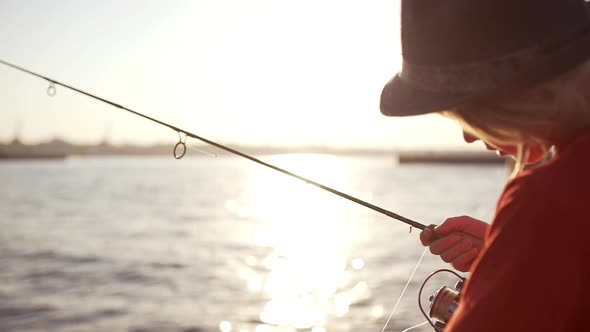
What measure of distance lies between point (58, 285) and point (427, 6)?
13.3 m

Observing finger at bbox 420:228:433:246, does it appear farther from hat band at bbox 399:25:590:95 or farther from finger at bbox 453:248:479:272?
hat band at bbox 399:25:590:95

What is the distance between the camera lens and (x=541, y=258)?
1.28 m

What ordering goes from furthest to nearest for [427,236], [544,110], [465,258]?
[427,236], [465,258], [544,110]

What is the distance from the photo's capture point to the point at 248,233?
24.2 metres

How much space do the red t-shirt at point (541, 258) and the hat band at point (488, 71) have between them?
243 mm

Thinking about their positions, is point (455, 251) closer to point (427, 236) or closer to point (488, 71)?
point (427, 236)

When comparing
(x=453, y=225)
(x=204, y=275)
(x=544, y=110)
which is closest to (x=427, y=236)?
(x=453, y=225)

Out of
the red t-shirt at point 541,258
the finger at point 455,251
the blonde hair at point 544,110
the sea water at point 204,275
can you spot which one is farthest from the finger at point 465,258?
the sea water at point 204,275

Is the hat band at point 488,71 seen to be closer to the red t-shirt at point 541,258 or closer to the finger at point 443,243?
the red t-shirt at point 541,258

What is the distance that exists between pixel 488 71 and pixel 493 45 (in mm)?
64

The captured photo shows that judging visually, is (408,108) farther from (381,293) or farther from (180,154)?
(381,293)

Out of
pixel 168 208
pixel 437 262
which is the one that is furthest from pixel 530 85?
pixel 168 208

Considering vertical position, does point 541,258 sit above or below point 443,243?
above

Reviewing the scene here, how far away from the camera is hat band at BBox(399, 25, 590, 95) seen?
4.91 feet
